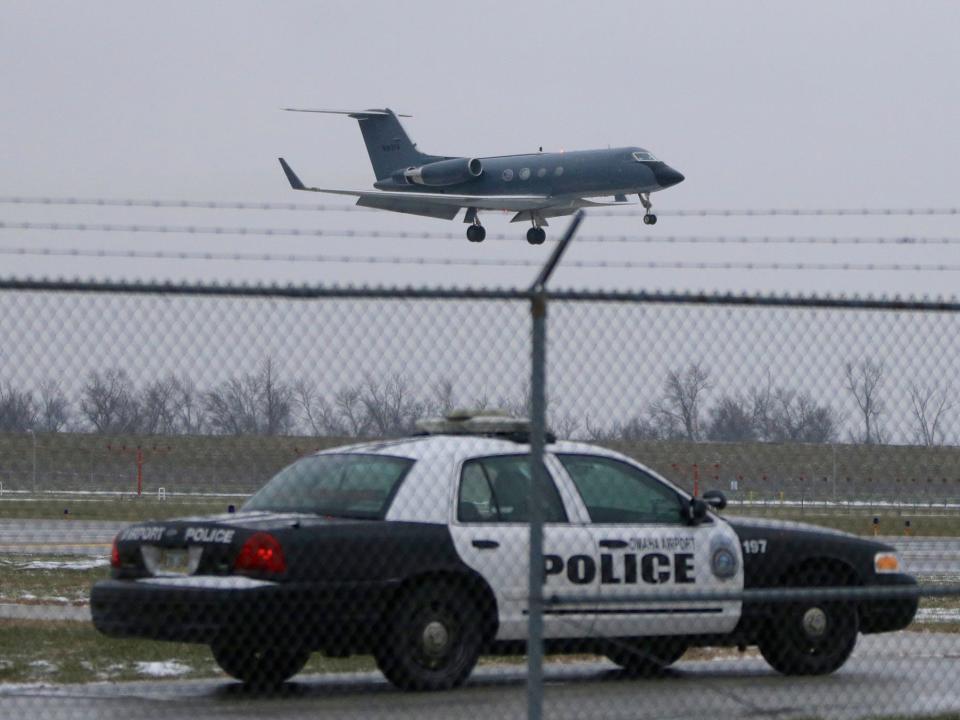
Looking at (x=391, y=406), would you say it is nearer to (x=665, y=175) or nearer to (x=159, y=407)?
(x=159, y=407)

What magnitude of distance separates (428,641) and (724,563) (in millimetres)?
1794

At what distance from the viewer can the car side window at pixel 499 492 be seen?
8422 millimetres

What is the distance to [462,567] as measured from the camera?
8.15 m

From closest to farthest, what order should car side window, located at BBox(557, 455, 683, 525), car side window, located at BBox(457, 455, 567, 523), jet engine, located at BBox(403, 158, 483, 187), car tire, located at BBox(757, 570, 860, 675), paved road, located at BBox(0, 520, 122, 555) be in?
1. car side window, located at BBox(457, 455, 567, 523)
2. car side window, located at BBox(557, 455, 683, 525)
3. car tire, located at BBox(757, 570, 860, 675)
4. paved road, located at BBox(0, 520, 122, 555)
5. jet engine, located at BBox(403, 158, 483, 187)

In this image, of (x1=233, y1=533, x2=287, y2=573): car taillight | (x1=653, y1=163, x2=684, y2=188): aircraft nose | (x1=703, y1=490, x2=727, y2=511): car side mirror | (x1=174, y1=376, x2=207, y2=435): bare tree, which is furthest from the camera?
(x1=653, y1=163, x2=684, y2=188): aircraft nose

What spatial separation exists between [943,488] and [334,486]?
3426 millimetres

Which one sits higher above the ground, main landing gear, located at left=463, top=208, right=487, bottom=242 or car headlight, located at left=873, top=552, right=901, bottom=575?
main landing gear, located at left=463, top=208, right=487, bottom=242

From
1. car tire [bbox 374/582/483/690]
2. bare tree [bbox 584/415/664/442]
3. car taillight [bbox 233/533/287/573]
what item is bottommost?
car tire [bbox 374/582/483/690]

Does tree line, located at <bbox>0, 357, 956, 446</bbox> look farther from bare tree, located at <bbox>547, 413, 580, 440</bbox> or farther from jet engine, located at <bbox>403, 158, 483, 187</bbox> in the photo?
jet engine, located at <bbox>403, 158, 483, 187</bbox>

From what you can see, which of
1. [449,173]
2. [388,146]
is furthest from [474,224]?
[388,146]

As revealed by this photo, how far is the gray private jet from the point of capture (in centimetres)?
4691

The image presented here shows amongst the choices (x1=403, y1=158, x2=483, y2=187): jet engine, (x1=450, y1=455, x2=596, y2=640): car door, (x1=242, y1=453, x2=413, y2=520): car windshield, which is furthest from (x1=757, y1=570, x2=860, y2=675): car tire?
(x1=403, y1=158, x2=483, y2=187): jet engine

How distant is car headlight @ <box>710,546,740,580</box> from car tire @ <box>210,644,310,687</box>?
2247mm

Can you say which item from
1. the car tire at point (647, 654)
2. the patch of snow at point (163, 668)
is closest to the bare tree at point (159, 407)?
the car tire at point (647, 654)
